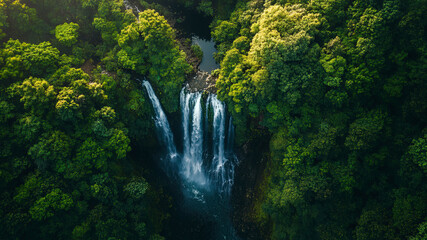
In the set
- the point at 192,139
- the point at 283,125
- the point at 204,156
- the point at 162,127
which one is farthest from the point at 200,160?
the point at 283,125

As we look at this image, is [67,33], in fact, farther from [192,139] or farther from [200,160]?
[200,160]

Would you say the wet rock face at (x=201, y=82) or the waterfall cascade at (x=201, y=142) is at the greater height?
the wet rock face at (x=201, y=82)

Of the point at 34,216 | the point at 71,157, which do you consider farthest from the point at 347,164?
the point at 34,216

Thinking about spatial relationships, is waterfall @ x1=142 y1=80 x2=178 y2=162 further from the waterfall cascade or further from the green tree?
the green tree

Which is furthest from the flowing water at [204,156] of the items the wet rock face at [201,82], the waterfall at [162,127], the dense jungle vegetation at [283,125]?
the dense jungle vegetation at [283,125]

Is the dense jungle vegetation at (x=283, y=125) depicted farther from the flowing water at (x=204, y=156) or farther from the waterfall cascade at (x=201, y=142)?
the flowing water at (x=204, y=156)

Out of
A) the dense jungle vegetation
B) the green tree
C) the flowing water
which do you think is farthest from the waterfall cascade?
the green tree
